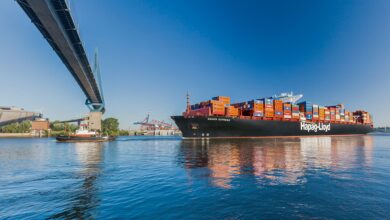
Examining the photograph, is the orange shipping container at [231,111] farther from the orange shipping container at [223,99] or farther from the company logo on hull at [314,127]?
the company logo on hull at [314,127]

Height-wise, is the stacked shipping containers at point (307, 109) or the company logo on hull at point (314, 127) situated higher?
the stacked shipping containers at point (307, 109)

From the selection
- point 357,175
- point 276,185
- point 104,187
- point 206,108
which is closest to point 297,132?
point 206,108

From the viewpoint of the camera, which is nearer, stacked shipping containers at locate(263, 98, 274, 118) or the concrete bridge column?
stacked shipping containers at locate(263, 98, 274, 118)

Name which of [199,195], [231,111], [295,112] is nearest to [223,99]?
[231,111]

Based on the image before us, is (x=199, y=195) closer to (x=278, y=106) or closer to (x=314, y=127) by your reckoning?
(x=278, y=106)

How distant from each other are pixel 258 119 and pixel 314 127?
2955cm

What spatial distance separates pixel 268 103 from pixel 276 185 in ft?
190

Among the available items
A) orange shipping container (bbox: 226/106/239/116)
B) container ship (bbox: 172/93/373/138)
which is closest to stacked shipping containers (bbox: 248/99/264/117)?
container ship (bbox: 172/93/373/138)

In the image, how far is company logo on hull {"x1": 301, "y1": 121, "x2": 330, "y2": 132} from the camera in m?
71.6

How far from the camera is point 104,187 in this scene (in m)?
11.6

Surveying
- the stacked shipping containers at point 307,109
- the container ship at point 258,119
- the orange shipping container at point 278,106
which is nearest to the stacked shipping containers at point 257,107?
the container ship at point 258,119

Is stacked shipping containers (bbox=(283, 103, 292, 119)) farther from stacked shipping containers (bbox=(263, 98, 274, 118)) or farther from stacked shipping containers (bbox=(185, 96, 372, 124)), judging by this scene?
stacked shipping containers (bbox=(263, 98, 274, 118))

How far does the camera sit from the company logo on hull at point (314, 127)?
235 feet

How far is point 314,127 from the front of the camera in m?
75.1
